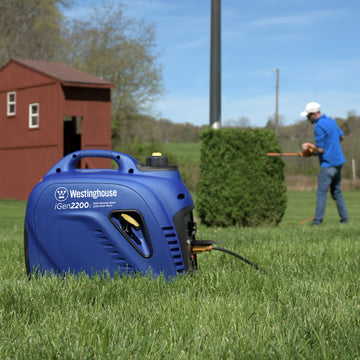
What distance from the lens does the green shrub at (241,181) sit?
9.55m

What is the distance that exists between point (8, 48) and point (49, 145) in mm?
22350

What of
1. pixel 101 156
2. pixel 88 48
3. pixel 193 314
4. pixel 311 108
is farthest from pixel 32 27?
pixel 193 314

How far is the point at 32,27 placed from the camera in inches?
1661

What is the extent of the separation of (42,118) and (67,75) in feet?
6.44

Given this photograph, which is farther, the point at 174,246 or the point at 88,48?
the point at 88,48

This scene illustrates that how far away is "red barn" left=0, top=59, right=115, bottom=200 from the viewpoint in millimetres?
21547

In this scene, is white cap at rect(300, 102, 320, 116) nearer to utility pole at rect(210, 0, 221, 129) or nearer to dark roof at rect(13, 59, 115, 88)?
utility pole at rect(210, 0, 221, 129)

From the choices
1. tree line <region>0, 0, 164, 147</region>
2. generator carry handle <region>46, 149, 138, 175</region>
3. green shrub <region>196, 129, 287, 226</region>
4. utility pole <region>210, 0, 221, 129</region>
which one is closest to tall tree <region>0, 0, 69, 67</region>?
tree line <region>0, 0, 164, 147</region>

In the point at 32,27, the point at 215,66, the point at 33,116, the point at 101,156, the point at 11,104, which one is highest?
the point at 32,27

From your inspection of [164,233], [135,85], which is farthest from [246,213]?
[135,85]

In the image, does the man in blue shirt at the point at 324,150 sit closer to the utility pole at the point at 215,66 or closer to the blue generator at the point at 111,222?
the utility pole at the point at 215,66

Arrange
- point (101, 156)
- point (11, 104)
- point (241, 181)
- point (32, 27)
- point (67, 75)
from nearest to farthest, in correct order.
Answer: point (101, 156) < point (241, 181) < point (67, 75) < point (11, 104) < point (32, 27)

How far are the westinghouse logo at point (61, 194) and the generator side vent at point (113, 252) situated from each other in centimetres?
29

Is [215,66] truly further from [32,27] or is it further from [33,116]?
[32,27]
